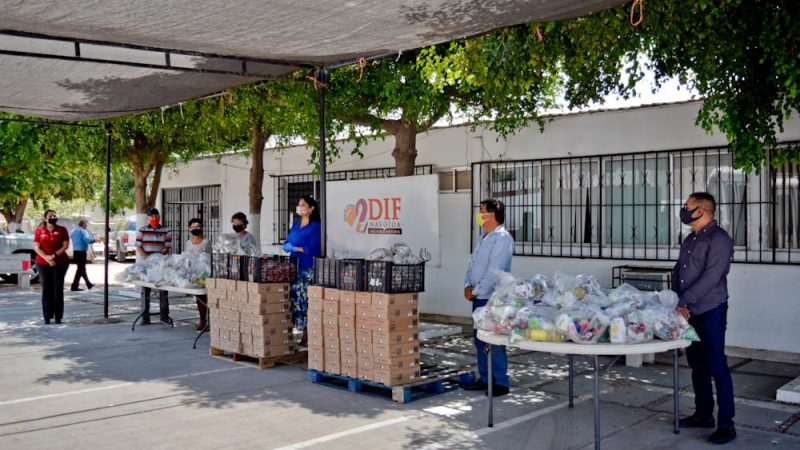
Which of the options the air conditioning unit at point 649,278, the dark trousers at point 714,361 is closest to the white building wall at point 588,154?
the air conditioning unit at point 649,278

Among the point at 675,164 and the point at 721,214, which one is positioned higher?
the point at 675,164

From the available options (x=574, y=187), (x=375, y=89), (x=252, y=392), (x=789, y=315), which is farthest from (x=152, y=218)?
(x=789, y=315)

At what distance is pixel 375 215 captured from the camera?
1110 cm

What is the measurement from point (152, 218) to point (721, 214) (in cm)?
928

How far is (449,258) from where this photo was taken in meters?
12.2

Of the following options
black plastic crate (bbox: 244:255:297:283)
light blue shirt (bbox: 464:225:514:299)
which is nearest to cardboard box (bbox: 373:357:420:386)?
light blue shirt (bbox: 464:225:514:299)

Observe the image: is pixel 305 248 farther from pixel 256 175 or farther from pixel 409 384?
pixel 256 175

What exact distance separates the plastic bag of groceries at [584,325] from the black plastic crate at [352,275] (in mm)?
2393

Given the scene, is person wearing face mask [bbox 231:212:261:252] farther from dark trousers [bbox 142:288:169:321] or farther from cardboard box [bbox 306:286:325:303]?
cardboard box [bbox 306:286:325:303]

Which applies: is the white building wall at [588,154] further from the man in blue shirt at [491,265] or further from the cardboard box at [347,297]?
the cardboard box at [347,297]

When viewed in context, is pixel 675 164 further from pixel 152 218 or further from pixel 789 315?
pixel 152 218

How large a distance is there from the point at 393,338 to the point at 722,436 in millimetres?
2876

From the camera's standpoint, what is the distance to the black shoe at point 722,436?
5.39 meters

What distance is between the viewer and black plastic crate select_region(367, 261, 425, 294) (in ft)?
21.9
